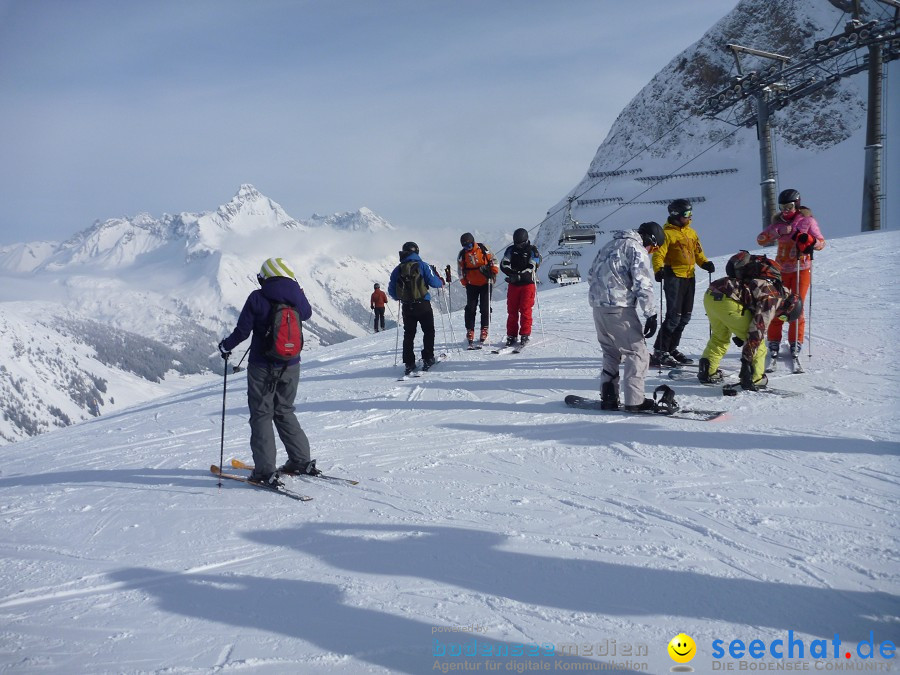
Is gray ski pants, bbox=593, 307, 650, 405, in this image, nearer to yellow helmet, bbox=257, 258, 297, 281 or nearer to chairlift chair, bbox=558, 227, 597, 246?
yellow helmet, bbox=257, 258, 297, 281

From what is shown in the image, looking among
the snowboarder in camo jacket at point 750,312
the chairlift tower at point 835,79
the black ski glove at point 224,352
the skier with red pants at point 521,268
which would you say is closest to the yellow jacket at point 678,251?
the snowboarder in camo jacket at point 750,312

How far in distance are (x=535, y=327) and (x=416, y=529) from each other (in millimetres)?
8973

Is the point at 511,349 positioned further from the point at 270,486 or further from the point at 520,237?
the point at 270,486

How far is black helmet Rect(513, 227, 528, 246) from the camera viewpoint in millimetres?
9516

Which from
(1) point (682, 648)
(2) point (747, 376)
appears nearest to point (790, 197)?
(2) point (747, 376)

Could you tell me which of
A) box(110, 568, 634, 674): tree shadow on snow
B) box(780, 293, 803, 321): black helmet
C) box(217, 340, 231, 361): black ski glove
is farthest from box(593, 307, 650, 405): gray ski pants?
box(110, 568, 634, 674): tree shadow on snow

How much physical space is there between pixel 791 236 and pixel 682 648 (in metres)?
6.16

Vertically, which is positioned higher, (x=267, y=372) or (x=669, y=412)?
(x=267, y=372)

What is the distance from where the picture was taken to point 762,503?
437 cm

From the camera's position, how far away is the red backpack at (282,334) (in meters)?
5.29

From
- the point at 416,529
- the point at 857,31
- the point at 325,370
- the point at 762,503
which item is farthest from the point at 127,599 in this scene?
the point at 857,31

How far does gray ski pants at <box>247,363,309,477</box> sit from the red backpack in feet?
0.61

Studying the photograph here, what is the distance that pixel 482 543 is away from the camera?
4.07 m

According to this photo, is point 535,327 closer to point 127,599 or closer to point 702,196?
point 127,599
